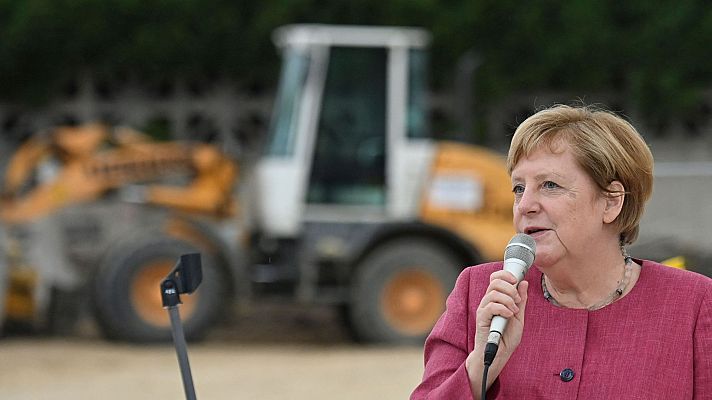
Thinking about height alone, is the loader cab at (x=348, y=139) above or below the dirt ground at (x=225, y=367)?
above

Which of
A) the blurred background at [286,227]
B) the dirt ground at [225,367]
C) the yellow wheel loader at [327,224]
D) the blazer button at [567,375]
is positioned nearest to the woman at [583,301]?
the blazer button at [567,375]

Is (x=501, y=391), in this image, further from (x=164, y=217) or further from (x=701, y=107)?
(x=701, y=107)

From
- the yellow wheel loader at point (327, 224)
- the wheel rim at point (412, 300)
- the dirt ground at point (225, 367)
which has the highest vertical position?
the yellow wheel loader at point (327, 224)

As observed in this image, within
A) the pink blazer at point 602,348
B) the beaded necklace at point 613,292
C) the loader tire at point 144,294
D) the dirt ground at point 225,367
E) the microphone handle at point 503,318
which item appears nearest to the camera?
the microphone handle at point 503,318

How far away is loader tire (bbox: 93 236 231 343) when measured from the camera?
1132 cm

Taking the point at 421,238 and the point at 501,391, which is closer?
the point at 501,391

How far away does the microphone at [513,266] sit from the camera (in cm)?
231

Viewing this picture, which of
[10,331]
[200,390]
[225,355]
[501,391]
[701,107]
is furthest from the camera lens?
[701,107]

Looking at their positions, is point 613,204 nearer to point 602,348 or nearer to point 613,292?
point 613,292

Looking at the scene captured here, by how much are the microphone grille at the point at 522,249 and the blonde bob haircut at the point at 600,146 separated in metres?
0.20

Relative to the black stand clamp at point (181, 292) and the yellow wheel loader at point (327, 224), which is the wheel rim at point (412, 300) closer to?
the yellow wheel loader at point (327, 224)

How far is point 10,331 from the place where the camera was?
40.6 feet

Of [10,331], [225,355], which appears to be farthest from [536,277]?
[10,331]

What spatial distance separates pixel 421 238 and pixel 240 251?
1.56 m
